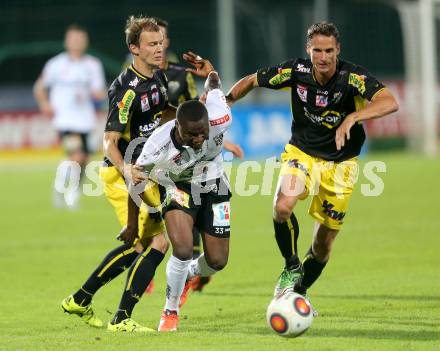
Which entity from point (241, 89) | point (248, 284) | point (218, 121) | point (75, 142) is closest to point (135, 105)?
point (218, 121)

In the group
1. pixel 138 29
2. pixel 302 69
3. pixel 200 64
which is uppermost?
pixel 138 29

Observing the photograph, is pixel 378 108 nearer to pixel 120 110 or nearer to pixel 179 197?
pixel 179 197

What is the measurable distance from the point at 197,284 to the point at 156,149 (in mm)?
2493

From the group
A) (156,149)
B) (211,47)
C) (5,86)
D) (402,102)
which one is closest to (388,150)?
(402,102)

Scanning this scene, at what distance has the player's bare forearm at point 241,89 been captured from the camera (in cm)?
856

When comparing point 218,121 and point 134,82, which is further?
point 134,82

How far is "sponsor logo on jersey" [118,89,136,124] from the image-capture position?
314 inches

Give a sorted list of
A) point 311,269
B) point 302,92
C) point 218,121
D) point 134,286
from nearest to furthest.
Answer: point 134,286, point 218,121, point 302,92, point 311,269

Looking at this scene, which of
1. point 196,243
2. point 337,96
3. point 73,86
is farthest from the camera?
point 73,86

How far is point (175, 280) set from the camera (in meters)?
7.65

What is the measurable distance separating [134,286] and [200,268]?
33.2 inches

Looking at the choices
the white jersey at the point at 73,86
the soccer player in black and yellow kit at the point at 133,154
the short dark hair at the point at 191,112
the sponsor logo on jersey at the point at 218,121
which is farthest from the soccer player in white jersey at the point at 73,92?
the short dark hair at the point at 191,112

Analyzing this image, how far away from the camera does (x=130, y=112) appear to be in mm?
8047

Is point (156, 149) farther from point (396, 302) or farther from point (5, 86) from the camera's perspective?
point (5, 86)
